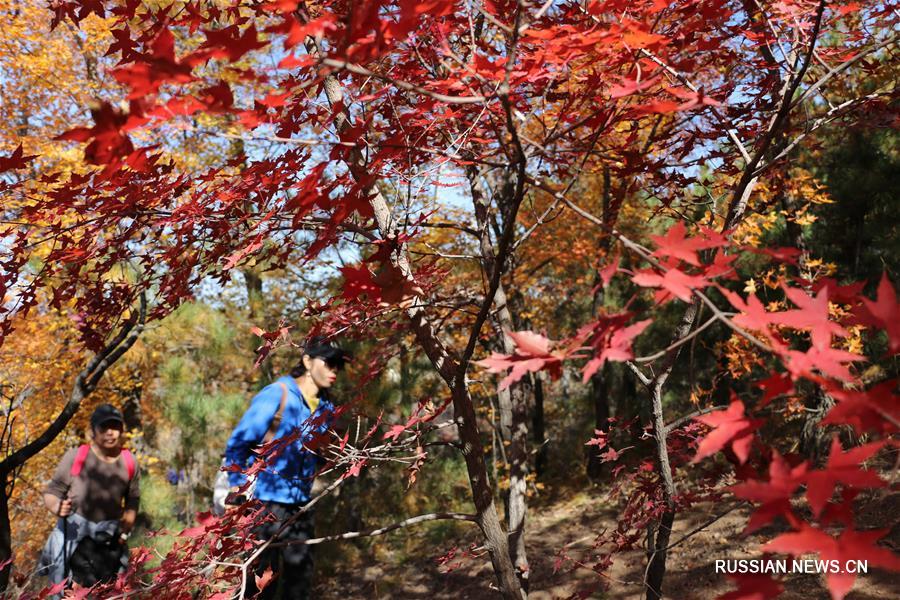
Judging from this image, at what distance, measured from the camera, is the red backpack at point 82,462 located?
2953 millimetres

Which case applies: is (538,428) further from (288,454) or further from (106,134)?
(106,134)

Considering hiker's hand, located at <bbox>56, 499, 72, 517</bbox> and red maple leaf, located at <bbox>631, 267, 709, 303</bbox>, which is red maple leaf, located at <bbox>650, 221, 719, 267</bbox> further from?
hiker's hand, located at <bbox>56, 499, 72, 517</bbox>

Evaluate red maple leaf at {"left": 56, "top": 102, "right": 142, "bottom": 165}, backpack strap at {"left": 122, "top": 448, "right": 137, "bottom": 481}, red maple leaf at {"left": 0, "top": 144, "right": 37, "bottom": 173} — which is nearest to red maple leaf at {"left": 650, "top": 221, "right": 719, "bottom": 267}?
red maple leaf at {"left": 56, "top": 102, "right": 142, "bottom": 165}

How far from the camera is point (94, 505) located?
3.00m

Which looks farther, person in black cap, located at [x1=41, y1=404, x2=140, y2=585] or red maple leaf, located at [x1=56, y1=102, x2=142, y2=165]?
person in black cap, located at [x1=41, y1=404, x2=140, y2=585]

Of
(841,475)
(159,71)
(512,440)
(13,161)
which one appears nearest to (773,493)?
(841,475)

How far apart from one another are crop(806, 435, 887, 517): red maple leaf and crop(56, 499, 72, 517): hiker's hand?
11.1ft

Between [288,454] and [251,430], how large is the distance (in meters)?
0.19

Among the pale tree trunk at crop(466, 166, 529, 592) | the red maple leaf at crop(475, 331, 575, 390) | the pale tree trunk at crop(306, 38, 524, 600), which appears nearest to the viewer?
the red maple leaf at crop(475, 331, 575, 390)

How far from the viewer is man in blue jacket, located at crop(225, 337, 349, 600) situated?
245 centimetres

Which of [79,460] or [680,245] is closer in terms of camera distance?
[680,245]

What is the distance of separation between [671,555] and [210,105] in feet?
15.7

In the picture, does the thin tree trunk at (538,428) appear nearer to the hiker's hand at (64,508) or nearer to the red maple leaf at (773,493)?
the hiker's hand at (64,508)

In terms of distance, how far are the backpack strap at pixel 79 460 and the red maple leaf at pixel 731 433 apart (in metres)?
3.23
